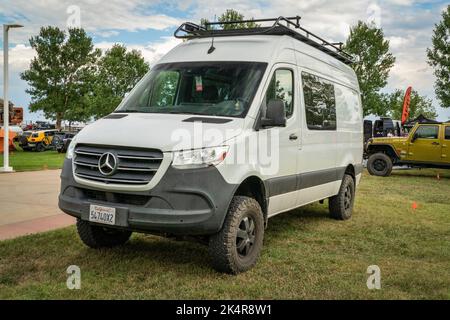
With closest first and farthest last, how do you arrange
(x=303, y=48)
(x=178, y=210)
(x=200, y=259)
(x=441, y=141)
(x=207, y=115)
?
(x=178, y=210), (x=207, y=115), (x=200, y=259), (x=303, y=48), (x=441, y=141)

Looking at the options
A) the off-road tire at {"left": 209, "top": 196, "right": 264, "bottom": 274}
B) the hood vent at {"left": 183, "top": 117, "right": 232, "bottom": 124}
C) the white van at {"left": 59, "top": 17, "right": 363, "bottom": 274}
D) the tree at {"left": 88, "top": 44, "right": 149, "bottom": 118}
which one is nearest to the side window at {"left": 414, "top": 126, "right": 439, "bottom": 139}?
the white van at {"left": 59, "top": 17, "right": 363, "bottom": 274}

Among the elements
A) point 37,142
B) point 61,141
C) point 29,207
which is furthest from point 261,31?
point 37,142

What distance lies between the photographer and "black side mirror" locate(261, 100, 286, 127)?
5.09 metres

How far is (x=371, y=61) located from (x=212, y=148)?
124 ft

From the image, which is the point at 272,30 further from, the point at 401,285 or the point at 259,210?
the point at 401,285

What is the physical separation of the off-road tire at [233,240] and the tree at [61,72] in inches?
2074

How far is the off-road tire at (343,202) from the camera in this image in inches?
320

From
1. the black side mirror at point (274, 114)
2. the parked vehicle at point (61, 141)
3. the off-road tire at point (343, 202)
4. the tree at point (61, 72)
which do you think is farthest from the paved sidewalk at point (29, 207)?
the tree at point (61, 72)

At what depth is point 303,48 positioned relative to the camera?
6.53 metres

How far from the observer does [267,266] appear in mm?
5234

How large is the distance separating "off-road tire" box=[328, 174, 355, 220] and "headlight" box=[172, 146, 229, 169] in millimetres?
4139

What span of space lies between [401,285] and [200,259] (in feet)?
7.01

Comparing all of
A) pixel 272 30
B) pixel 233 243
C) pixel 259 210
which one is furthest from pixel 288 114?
pixel 233 243

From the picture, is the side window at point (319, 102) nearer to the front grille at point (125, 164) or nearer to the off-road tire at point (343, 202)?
the off-road tire at point (343, 202)
